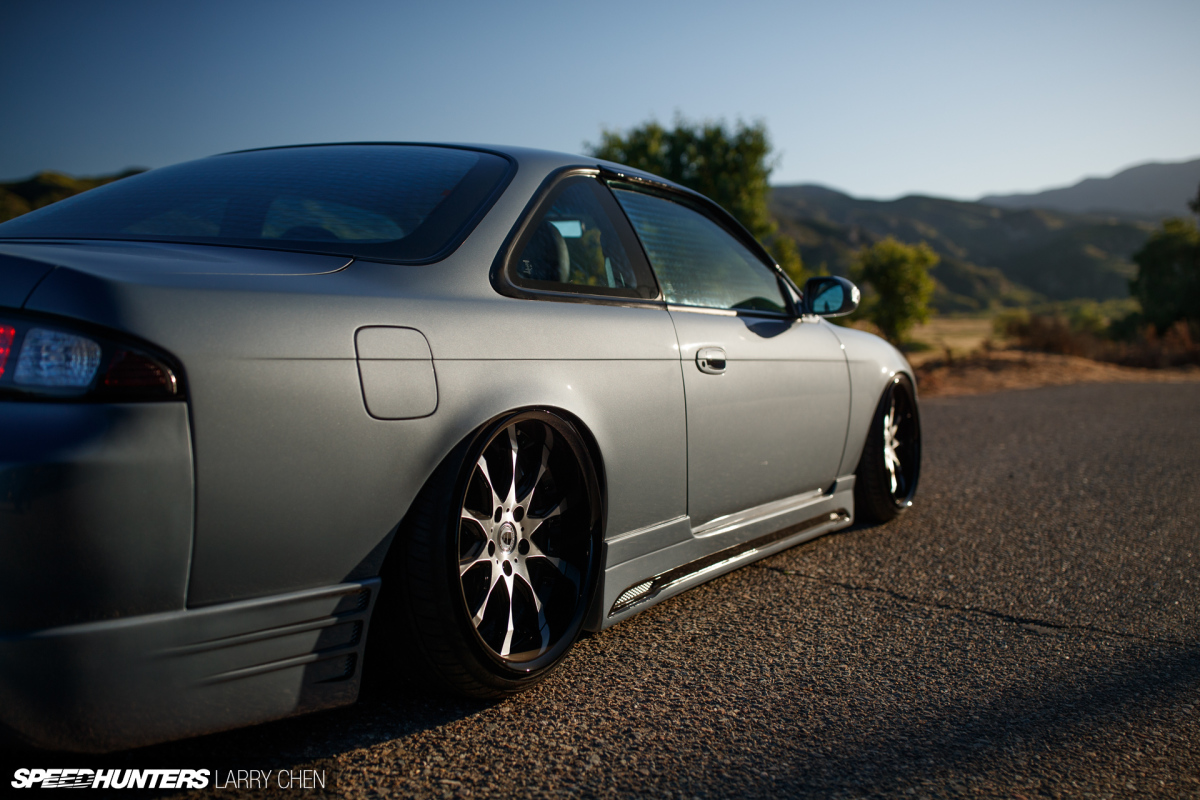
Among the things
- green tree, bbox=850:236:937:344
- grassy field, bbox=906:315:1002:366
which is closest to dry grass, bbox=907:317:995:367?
grassy field, bbox=906:315:1002:366

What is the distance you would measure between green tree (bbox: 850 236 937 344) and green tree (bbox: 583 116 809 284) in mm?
13249

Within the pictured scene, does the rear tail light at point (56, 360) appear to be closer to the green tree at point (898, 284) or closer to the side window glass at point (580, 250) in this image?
the side window glass at point (580, 250)

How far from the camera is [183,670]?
1.53 metres

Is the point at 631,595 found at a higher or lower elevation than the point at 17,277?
lower

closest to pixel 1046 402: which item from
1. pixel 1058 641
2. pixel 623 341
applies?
pixel 1058 641

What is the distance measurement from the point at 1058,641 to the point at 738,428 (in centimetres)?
121

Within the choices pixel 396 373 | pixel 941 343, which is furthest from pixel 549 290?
pixel 941 343

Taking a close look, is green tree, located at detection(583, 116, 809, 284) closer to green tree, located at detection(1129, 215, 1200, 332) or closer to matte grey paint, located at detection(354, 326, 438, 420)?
green tree, located at detection(1129, 215, 1200, 332)

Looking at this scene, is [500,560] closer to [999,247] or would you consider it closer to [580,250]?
[580,250]

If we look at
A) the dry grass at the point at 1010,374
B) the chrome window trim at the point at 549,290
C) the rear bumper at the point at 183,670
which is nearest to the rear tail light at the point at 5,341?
the rear bumper at the point at 183,670

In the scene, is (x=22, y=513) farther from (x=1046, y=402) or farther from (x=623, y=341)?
(x=1046, y=402)

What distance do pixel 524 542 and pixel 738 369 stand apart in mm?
1070

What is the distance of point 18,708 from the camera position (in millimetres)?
1397

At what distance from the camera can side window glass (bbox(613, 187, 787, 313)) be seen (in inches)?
113
